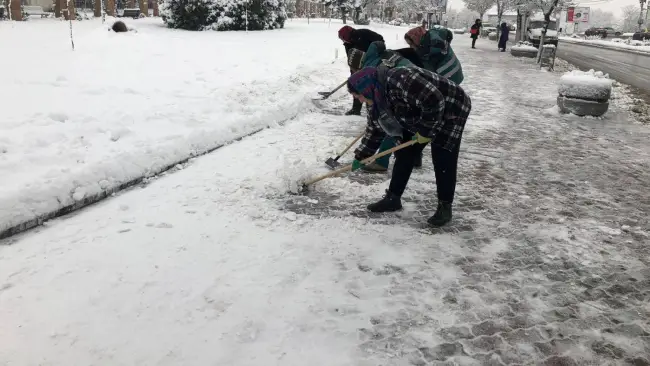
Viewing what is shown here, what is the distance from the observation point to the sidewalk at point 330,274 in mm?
2451

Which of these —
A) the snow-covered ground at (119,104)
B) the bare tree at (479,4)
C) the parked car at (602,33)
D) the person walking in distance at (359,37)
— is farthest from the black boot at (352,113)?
the parked car at (602,33)

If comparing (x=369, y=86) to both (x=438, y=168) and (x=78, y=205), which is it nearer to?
(x=438, y=168)

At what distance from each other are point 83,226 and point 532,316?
335cm

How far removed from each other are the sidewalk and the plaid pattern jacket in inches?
34.4

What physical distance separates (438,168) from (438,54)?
1.87 meters

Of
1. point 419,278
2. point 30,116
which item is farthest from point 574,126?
point 30,116

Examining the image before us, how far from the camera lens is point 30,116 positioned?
5.87m

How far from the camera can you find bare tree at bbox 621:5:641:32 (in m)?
73.7

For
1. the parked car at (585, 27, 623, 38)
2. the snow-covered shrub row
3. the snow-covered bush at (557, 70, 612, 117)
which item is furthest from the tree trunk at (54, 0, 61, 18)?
the parked car at (585, 27, 623, 38)

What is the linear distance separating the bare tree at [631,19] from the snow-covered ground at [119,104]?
238 feet

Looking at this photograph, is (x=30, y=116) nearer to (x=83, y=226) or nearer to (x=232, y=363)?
(x=83, y=226)

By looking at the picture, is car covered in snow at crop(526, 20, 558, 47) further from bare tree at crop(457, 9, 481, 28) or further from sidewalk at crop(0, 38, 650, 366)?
bare tree at crop(457, 9, 481, 28)

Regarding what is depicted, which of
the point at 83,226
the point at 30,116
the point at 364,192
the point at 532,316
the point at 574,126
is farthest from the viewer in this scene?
the point at 574,126

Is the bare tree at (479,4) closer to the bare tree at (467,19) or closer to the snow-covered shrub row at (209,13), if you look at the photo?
the bare tree at (467,19)
